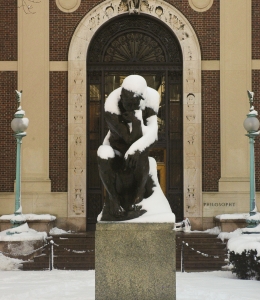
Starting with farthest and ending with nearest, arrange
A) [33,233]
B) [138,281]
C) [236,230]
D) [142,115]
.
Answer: [236,230]
[33,233]
[142,115]
[138,281]

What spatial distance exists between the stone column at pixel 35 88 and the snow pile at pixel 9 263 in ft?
19.7

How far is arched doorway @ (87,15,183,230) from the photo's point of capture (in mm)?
27438

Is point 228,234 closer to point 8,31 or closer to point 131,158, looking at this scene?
point 8,31

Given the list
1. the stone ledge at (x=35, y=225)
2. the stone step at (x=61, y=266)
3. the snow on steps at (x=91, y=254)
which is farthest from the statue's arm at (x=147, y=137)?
the stone ledge at (x=35, y=225)

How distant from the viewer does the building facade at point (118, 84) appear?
2675 centimetres

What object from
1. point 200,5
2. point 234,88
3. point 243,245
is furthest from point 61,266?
point 200,5

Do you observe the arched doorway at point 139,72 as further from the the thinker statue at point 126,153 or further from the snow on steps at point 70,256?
the the thinker statue at point 126,153

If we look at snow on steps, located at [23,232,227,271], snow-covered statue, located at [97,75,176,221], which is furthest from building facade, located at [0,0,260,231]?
snow-covered statue, located at [97,75,176,221]

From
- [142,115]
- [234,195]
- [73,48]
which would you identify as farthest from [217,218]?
[142,115]

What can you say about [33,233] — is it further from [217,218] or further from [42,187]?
[217,218]

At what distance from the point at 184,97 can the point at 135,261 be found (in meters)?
17.1

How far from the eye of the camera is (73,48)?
27156 mm

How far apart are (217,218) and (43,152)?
6597 mm

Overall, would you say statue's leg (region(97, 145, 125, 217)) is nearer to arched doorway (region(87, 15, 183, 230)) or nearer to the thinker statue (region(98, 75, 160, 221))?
the thinker statue (region(98, 75, 160, 221))
